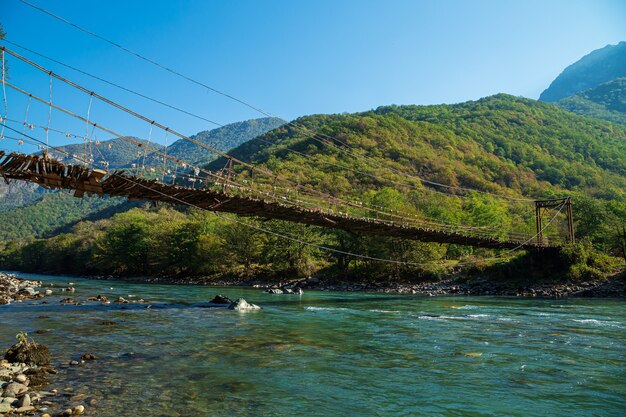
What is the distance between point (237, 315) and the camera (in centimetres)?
1411

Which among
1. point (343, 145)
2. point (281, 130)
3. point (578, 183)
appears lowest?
point (578, 183)

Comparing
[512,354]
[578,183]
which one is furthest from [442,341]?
[578,183]

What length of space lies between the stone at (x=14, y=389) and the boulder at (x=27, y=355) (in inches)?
53.9

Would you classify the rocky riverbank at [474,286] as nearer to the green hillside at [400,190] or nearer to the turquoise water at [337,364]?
the green hillside at [400,190]

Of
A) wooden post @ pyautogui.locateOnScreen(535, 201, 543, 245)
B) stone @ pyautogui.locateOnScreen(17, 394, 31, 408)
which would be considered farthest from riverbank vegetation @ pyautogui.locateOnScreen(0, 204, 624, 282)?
stone @ pyautogui.locateOnScreen(17, 394, 31, 408)

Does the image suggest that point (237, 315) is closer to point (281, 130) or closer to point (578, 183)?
point (578, 183)

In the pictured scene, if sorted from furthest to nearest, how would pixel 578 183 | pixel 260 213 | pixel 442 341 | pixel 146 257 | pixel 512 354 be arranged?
pixel 578 183 < pixel 146 257 < pixel 260 213 < pixel 442 341 < pixel 512 354

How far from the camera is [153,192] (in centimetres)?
1304

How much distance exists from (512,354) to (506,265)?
22529mm

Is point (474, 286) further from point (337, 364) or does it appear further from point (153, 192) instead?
point (337, 364)

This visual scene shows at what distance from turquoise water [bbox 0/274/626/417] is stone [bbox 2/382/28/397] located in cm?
45

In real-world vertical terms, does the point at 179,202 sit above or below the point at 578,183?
below

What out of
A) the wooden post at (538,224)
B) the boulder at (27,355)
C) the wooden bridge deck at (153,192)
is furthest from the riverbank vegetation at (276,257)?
the boulder at (27,355)

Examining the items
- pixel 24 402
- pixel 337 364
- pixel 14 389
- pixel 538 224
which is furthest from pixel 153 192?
pixel 538 224
